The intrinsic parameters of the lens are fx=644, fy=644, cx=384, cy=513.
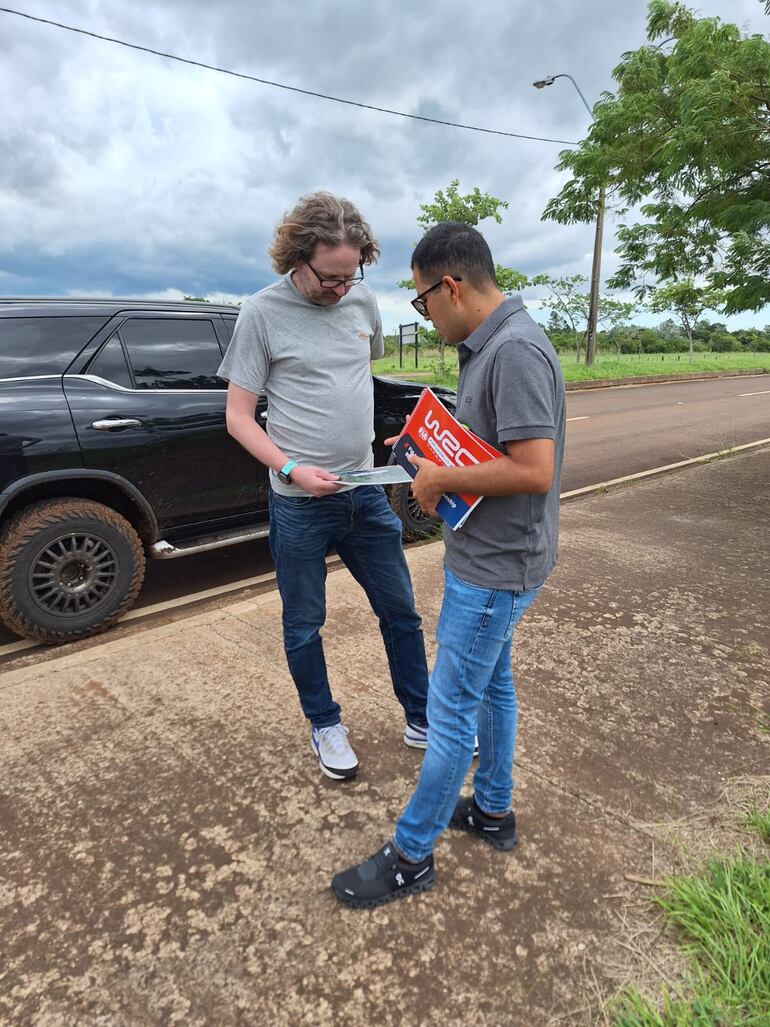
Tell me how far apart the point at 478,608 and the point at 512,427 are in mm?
468

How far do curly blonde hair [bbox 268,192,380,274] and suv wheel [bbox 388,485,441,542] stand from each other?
3010mm

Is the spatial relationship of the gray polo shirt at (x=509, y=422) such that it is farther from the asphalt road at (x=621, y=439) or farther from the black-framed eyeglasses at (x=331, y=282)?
the asphalt road at (x=621, y=439)

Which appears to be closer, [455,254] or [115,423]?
[455,254]

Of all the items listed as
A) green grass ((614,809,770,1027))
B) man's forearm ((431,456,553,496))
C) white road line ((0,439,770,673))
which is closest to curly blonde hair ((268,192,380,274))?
man's forearm ((431,456,553,496))

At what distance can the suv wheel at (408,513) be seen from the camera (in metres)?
4.97

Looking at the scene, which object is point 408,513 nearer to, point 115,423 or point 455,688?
point 115,423

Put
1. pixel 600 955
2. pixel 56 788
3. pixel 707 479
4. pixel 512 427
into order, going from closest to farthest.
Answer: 1. pixel 512 427
2. pixel 600 955
3. pixel 56 788
4. pixel 707 479

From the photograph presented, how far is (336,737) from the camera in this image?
2.27 m

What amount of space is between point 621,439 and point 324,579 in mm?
9047

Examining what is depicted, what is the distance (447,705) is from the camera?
166 cm

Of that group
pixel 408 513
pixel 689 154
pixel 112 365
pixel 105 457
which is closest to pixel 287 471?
pixel 105 457

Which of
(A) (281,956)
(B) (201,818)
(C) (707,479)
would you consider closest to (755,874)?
(A) (281,956)

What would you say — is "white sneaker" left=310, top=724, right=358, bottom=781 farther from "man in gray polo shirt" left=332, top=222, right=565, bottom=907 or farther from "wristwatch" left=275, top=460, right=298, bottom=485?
"wristwatch" left=275, top=460, right=298, bottom=485

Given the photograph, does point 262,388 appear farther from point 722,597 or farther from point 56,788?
point 722,597
